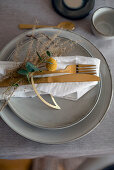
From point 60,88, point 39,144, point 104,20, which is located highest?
point 104,20

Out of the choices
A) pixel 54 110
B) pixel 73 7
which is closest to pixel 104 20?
pixel 73 7

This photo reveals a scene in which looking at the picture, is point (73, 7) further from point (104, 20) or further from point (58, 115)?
point (58, 115)

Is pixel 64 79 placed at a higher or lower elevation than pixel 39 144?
higher

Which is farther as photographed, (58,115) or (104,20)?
(104,20)

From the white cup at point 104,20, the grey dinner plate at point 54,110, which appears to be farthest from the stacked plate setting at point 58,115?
the white cup at point 104,20

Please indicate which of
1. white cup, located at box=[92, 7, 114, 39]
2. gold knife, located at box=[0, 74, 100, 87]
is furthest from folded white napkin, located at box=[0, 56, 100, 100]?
white cup, located at box=[92, 7, 114, 39]

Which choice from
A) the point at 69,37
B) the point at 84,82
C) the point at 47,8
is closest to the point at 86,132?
the point at 84,82
